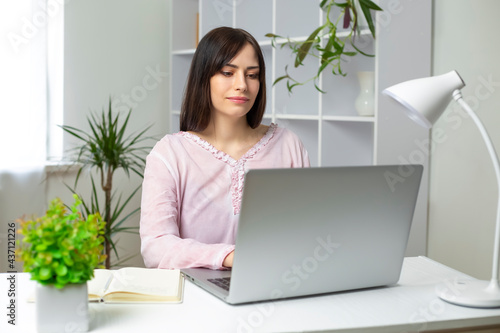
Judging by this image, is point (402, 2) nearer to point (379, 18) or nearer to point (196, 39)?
point (379, 18)

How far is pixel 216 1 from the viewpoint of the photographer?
3.96 metres

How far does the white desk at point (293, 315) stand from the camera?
1.28 m

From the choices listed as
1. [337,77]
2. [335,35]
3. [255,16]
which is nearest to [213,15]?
[255,16]

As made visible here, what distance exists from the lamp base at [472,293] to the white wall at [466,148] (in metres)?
1.13

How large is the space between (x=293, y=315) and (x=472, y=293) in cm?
43

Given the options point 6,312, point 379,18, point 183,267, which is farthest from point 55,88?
point 6,312

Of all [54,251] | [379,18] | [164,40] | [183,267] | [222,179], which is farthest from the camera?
[164,40]

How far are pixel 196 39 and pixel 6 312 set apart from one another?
313 centimetres

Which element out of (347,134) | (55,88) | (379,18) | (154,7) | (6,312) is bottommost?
(6,312)

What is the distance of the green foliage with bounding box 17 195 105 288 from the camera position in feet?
3.95

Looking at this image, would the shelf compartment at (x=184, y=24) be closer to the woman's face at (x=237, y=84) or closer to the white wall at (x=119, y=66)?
the white wall at (x=119, y=66)

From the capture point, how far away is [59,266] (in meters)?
1.21

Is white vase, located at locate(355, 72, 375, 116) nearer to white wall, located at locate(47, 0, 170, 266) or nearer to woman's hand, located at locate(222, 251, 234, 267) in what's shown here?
woman's hand, located at locate(222, 251, 234, 267)


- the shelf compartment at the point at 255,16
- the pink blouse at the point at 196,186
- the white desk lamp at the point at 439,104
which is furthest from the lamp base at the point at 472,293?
the shelf compartment at the point at 255,16
